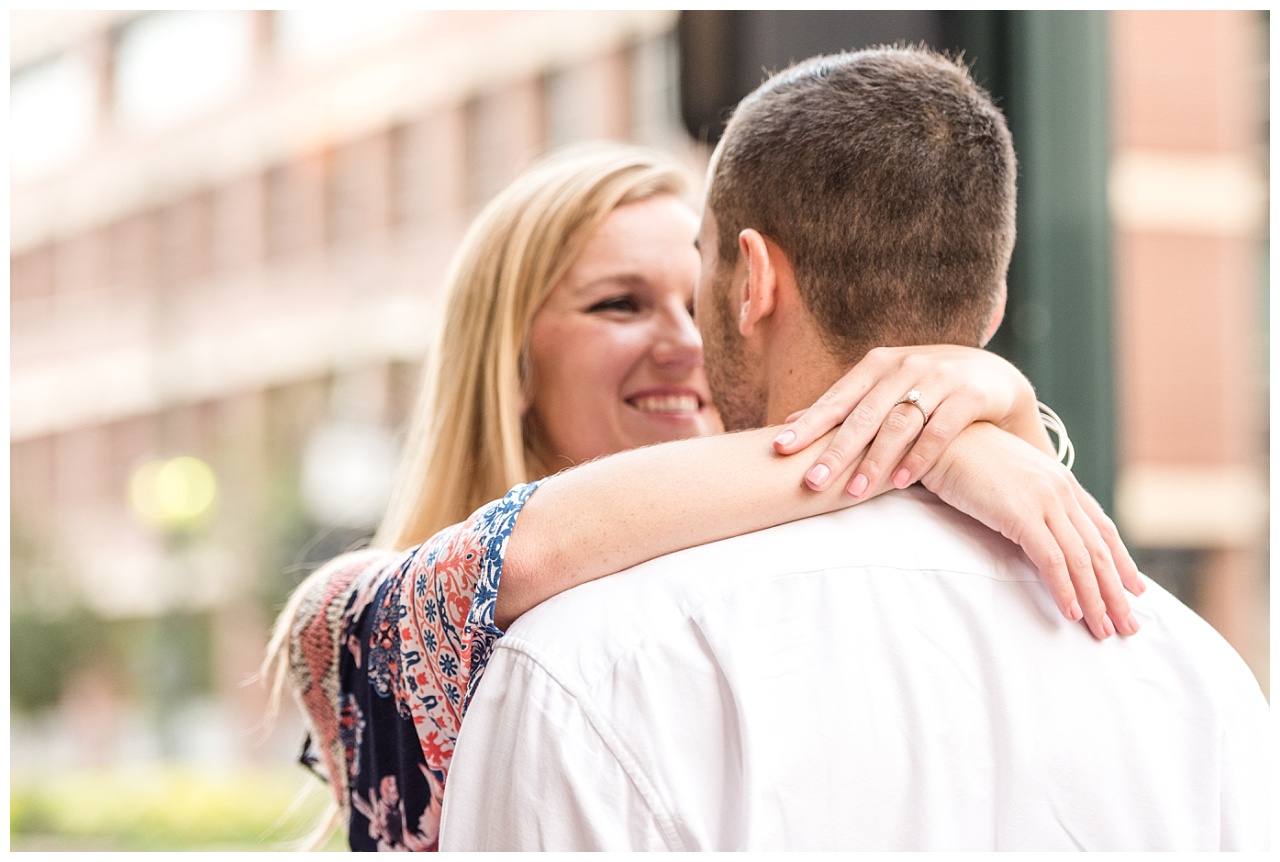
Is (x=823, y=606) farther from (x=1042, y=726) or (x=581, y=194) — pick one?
(x=581, y=194)

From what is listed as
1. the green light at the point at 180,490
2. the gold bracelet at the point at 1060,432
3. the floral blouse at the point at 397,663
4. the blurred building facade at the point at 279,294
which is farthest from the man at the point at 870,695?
the green light at the point at 180,490

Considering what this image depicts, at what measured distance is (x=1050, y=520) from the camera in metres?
1.48

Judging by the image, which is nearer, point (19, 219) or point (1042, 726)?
point (1042, 726)

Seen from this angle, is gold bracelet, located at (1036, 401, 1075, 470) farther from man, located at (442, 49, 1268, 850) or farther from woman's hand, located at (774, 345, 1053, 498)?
man, located at (442, 49, 1268, 850)

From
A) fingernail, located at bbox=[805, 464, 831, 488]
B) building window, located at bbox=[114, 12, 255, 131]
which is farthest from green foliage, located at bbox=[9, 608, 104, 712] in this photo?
fingernail, located at bbox=[805, 464, 831, 488]

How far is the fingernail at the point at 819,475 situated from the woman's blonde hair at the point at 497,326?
3.81 ft

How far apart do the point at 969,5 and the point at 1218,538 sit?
1748 centimetres

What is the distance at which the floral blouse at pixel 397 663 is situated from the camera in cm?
161

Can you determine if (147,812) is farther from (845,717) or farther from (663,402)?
(845,717)

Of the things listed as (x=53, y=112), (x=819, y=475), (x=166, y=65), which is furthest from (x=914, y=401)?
(x=53, y=112)

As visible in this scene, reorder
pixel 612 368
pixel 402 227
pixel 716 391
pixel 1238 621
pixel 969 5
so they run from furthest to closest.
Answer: pixel 402 227 → pixel 1238 621 → pixel 969 5 → pixel 612 368 → pixel 716 391

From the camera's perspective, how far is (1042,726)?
1435 millimetres

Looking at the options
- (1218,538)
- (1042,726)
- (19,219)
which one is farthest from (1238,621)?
(19,219)

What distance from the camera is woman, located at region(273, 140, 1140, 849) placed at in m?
1.52
